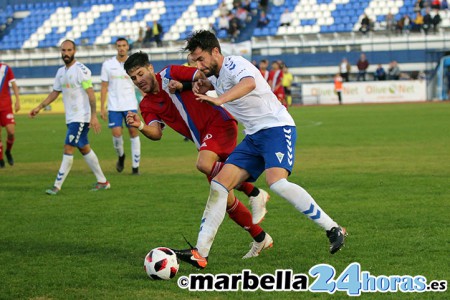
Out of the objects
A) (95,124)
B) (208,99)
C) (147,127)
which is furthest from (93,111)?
(208,99)

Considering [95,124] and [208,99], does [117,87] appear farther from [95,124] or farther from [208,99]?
[208,99]

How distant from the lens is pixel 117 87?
16.0 m

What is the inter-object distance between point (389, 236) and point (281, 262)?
157cm

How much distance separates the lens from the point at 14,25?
181 ft

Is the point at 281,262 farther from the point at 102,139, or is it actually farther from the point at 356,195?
the point at 102,139

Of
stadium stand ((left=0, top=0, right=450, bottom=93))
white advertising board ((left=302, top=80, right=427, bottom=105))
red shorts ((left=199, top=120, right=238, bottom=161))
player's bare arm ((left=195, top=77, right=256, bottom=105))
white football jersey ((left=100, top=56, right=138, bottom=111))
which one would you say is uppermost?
player's bare arm ((left=195, top=77, right=256, bottom=105))

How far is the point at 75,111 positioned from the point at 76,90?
0.37 metres

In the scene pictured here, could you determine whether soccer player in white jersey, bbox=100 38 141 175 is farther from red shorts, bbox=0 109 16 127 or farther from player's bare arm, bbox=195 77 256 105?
player's bare arm, bbox=195 77 256 105

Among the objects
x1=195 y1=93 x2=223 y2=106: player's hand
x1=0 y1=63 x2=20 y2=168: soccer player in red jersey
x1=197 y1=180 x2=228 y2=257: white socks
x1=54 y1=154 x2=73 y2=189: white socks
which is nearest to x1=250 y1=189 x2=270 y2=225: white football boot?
x1=197 y1=180 x2=228 y2=257: white socks

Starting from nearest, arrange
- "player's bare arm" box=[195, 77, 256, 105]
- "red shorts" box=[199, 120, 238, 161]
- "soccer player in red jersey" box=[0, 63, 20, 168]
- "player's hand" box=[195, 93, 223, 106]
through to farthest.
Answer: "player's hand" box=[195, 93, 223, 106] < "player's bare arm" box=[195, 77, 256, 105] < "red shorts" box=[199, 120, 238, 161] < "soccer player in red jersey" box=[0, 63, 20, 168]

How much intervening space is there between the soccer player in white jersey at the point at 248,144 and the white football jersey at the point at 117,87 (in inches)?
334

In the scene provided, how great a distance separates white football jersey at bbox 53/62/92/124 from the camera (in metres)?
13.3

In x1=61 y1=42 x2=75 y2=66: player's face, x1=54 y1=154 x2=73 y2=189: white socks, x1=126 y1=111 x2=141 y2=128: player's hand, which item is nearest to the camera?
x1=126 y1=111 x2=141 y2=128: player's hand

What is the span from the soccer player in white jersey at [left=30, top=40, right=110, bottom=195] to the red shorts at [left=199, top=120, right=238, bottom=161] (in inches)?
204
